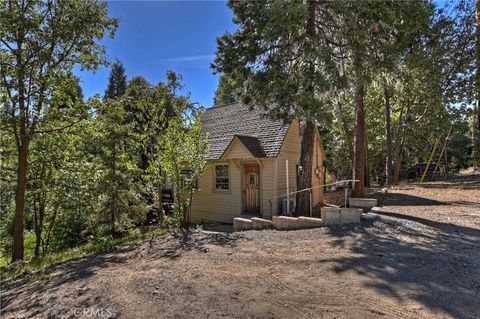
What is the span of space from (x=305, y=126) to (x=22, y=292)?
8103 mm

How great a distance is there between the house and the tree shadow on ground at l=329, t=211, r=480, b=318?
5154 mm

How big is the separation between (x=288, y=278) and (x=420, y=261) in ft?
7.04

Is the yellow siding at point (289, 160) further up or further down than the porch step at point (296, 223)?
further up

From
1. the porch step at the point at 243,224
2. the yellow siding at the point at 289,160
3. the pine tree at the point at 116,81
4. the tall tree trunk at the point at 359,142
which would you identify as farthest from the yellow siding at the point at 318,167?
the pine tree at the point at 116,81

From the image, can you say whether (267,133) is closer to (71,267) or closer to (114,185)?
(114,185)

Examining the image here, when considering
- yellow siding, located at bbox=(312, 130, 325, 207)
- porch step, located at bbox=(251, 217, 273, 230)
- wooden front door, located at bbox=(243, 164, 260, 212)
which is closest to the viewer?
porch step, located at bbox=(251, 217, 273, 230)

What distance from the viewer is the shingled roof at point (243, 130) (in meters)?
12.2

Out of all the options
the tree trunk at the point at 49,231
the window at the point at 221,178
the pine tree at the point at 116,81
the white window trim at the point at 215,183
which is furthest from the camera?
the pine tree at the point at 116,81

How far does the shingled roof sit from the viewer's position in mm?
12227

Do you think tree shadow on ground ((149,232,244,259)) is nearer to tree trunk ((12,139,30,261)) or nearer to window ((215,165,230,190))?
tree trunk ((12,139,30,261))

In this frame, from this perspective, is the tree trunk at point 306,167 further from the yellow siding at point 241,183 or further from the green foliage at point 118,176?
the green foliage at point 118,176

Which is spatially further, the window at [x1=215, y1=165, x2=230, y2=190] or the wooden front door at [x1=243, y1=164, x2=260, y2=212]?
the window at [x1=215, y1=165, x2=230, y2=190]

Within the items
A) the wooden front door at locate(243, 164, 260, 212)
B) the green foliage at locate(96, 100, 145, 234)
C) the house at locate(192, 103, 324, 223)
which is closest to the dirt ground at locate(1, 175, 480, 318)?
the green foliage at locate(96, 100, 145, 234)

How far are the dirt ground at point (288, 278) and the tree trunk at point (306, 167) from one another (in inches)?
104
